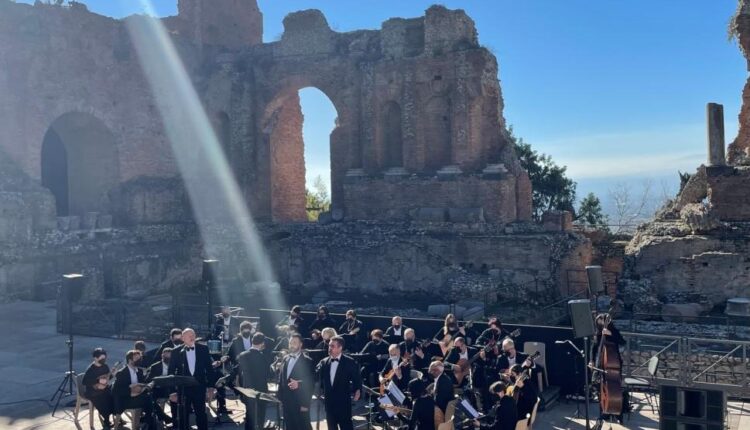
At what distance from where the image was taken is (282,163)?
2848 centimetres

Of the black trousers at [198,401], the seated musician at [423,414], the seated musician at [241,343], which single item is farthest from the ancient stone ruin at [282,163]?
the seated musician at [423,414]

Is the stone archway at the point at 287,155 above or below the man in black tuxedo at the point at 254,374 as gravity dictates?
above

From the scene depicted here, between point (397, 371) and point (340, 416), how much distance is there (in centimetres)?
109

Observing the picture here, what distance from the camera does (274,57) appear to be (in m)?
27.3

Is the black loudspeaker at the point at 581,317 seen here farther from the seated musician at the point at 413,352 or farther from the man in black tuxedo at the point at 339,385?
the man in black tuxedo at the point at 339,385

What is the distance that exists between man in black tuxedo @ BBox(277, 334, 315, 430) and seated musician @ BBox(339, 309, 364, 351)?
9.32ft

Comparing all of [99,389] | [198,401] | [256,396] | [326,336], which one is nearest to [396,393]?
[256,396]

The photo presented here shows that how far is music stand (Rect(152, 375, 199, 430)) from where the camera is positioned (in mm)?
8930

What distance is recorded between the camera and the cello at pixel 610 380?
975cm

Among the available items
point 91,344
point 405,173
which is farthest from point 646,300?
point 91,344

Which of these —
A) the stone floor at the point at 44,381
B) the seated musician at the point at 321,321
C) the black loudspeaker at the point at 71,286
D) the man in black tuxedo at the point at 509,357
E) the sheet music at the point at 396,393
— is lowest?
the stone floor at the point at 44,381

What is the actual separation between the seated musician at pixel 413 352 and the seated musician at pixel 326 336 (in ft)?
3.46

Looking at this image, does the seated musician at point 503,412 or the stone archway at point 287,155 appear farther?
the stone archway at point 287,155

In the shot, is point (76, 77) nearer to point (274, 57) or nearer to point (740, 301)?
point (274, 57)
